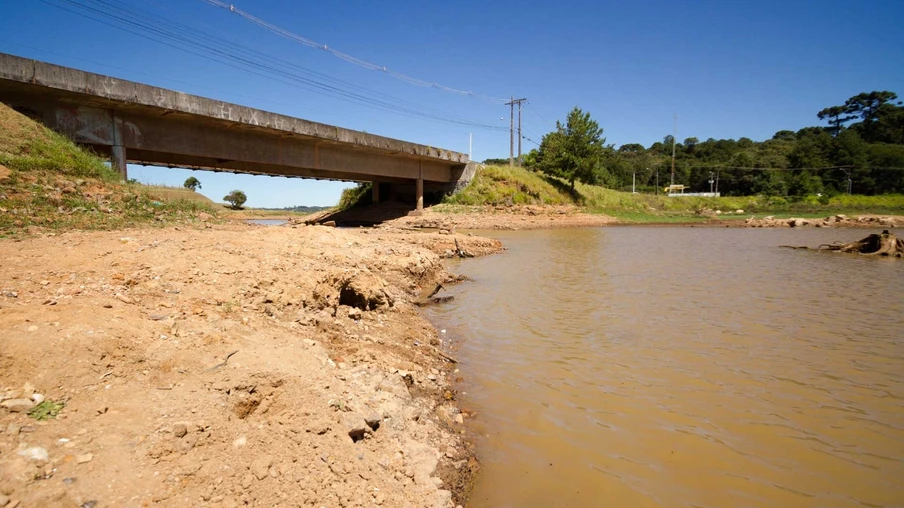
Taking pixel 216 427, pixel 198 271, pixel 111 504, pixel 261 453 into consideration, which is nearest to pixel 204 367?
pixel 216 427

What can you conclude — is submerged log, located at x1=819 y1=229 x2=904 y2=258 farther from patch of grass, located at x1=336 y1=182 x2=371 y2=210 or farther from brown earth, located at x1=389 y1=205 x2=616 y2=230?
patch of grass, located at x1=336 y1=182 x2=371 y2=210

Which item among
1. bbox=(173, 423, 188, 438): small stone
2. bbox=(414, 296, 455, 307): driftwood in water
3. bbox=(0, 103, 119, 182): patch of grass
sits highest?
bbox=(0, 103, 119, 182): patch of grass

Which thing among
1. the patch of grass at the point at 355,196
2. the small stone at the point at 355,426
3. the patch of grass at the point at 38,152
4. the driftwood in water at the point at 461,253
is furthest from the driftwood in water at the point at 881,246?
the patch of grass at the point at 355,196

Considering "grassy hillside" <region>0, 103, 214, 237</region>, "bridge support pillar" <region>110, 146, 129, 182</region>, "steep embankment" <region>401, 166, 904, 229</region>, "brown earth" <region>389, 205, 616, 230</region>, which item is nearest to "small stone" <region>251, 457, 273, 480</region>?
"grassy hillside" <region>0, 103, 214, 237</region>

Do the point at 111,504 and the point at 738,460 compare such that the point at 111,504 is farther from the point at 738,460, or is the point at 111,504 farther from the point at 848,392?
the point at 848,392

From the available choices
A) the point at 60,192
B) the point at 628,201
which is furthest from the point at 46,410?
the point at 628,201

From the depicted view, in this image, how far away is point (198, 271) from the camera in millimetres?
4805

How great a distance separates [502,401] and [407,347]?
142cm

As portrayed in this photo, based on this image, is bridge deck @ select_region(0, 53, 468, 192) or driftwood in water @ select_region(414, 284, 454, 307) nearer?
driftwood in water @ select_region(414, 284, 454, 307)

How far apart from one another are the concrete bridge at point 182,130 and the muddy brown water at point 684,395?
45.3 ft

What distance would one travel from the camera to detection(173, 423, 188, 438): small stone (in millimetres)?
2328

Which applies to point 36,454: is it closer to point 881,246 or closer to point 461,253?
point 461,253

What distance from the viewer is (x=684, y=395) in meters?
4.15

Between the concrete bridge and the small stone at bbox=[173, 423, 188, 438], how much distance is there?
14954 mm
